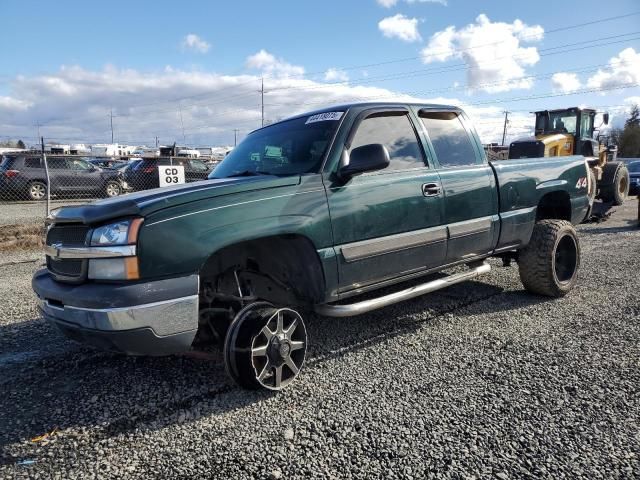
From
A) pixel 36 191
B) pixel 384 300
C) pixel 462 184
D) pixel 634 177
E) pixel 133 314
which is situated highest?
pixel 462 184

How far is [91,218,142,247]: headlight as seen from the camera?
257cm

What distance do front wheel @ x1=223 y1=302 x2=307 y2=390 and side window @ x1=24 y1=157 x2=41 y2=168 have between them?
626 inches

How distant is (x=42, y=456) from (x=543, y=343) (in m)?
3.54

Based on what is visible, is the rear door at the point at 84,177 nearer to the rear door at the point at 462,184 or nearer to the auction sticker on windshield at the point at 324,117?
the auction sticker on windshield at the point at 324,117

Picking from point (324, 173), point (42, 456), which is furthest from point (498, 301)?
point (42, 456)

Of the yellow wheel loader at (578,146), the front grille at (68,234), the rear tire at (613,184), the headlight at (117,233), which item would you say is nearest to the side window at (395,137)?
the headlight at (117,233)

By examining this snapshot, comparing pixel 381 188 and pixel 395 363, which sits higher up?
pixel 381 188

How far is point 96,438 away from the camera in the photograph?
2.57m

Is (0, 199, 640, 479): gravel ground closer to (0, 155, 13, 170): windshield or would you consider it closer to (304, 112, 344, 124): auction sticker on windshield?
(304, 112, 344, 124): auction sticker on windshield

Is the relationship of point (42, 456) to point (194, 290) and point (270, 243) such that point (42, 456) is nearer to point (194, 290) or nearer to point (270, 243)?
point (194, 290)

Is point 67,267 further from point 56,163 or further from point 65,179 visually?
point 56,163

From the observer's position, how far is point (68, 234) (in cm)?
291

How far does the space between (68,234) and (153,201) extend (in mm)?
661

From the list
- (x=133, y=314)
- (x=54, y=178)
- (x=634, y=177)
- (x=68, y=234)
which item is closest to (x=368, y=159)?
(x=133, y=314)
